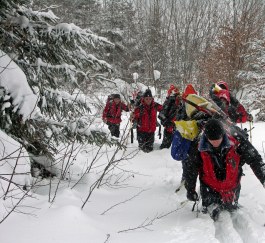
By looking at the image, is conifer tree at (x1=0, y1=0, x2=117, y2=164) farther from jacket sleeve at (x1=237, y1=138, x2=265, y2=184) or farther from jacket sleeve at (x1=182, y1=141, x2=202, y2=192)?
jacket sleeve at (x1=237, y1=138, x2=265, y2=184)

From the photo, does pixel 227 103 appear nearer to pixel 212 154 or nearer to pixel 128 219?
pixel 212 154

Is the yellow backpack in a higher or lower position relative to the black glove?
higher

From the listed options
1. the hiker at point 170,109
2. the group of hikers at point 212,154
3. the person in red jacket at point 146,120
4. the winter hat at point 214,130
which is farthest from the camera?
the person in red jacket at point 146,120

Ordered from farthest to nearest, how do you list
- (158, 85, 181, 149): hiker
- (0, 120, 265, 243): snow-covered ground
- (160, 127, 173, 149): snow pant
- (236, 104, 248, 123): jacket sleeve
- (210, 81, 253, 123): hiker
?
(160, 127, 173, 149): snow pant < (158, 85, 181, 149): hiker < (236, 104, 248, 123): jacket sleeve < (210, 81, 253, 123): hiker < (0, 120, 265, 243): snow-covered ground

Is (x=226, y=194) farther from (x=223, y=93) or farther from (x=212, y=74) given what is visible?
(x=212, y=74)

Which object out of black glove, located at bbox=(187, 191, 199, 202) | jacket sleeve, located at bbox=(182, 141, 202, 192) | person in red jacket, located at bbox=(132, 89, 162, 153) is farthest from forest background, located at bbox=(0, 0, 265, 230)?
black glove, located at bbox=(187, 191, 199, 202)

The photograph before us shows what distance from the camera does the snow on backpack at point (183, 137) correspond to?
15.6 feet

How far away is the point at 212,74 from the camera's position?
1802 cm

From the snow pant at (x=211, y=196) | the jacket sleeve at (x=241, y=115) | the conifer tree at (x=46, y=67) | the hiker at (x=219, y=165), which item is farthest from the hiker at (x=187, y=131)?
the jacket sleeve at (x=241, y=115)

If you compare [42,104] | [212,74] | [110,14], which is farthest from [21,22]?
[110,14]

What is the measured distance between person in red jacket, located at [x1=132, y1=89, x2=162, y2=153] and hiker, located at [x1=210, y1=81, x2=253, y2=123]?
322 cm

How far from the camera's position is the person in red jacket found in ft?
32.6

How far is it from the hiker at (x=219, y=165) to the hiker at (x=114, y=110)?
626 cm

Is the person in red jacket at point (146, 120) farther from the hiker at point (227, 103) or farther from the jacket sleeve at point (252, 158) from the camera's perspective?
the jacket sleeve at point (252, 158)
